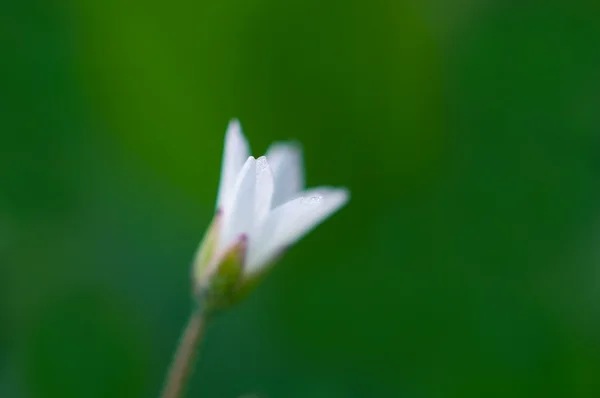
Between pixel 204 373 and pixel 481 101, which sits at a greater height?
pixel 481 101

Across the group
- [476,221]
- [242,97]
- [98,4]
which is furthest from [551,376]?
[98,4]

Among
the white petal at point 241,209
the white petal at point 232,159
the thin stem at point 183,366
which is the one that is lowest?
the thin stem at point 183,366

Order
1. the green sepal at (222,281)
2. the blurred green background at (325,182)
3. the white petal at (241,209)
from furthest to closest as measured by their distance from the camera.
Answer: the blurred green background at (325,182) → the green sepal at (222,281) → the white petal at (241,209)

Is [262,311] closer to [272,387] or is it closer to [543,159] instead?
[272,387]

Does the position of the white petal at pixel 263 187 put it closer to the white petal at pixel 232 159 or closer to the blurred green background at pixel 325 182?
the white petal at pixel 232 159

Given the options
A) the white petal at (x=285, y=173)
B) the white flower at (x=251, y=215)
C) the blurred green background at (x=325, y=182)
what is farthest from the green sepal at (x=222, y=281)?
the blurred green background at (x=325, y=182)

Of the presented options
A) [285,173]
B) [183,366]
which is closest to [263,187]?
[285,173]

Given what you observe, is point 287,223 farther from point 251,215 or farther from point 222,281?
point 222,281
